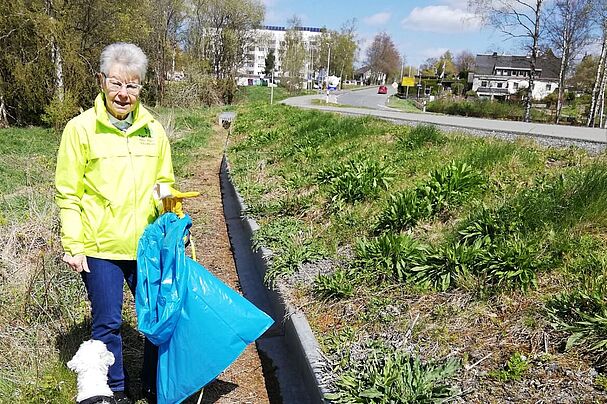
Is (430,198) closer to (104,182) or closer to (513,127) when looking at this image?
(104,182)

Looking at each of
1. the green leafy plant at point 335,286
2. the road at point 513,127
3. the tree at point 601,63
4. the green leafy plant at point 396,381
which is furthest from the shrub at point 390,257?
the tree at point 601,63

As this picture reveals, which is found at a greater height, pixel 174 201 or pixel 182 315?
pixel 174 201

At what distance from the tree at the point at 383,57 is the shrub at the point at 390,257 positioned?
105 m

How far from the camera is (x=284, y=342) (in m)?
3.89

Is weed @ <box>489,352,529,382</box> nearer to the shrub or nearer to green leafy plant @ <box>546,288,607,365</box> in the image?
green leafy plant @ <box>546,288,607,365</box>

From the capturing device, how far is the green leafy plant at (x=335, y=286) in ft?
12.4

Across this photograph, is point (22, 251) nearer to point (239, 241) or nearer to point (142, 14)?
point (239, 241)

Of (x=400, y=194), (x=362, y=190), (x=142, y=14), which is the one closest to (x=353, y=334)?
(x=400, y=194)

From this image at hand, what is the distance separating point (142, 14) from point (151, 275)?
23035mm

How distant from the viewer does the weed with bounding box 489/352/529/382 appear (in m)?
2.58

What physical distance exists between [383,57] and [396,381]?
4385 inches

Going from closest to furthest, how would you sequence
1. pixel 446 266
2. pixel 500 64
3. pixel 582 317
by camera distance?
1. pixel 582 317
2. pixel 446 266
3. pixel 500 64

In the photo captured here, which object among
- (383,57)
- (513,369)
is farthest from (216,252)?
(383,57)

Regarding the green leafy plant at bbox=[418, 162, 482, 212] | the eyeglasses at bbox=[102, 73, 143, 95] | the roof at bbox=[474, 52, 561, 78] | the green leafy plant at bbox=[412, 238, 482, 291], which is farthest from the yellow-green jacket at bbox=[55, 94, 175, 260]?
the roof at bbox=[474, 52, 561, 78]
